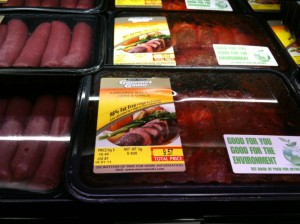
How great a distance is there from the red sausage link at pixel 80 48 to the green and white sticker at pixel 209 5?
32.0 inches

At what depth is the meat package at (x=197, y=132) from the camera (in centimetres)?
127

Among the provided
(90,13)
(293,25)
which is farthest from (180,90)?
(293,25)

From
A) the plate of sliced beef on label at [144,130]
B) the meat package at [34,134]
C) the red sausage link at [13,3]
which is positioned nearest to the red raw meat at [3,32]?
the red sausage link at [13,3]

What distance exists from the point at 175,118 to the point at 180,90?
0.76 ft

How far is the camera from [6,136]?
1560 mm

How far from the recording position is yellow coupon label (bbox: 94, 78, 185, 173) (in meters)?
1.34

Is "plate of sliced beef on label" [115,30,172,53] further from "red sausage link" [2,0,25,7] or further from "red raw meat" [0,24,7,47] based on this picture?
"red sausage link" [2,0,25,7]

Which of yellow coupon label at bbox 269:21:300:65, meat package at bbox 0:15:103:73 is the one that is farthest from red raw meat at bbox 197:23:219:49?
meat package at bbox 0:15:103:73

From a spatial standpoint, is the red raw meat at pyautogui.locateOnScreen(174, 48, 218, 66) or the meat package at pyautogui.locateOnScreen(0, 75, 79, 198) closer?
the meat package at pyautogui.locateOnScreen(0, 75, 79, 198)

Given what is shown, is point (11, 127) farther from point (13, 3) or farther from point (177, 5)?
point (177, 5)

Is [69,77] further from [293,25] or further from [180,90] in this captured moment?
[293,25]

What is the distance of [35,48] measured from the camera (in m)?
1.97

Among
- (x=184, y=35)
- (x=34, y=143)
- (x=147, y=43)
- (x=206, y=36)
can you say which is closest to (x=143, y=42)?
(x=147, y=43)

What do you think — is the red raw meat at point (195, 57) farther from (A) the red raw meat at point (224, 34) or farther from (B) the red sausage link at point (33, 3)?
(B) the red sausage link at point (33, 3)
